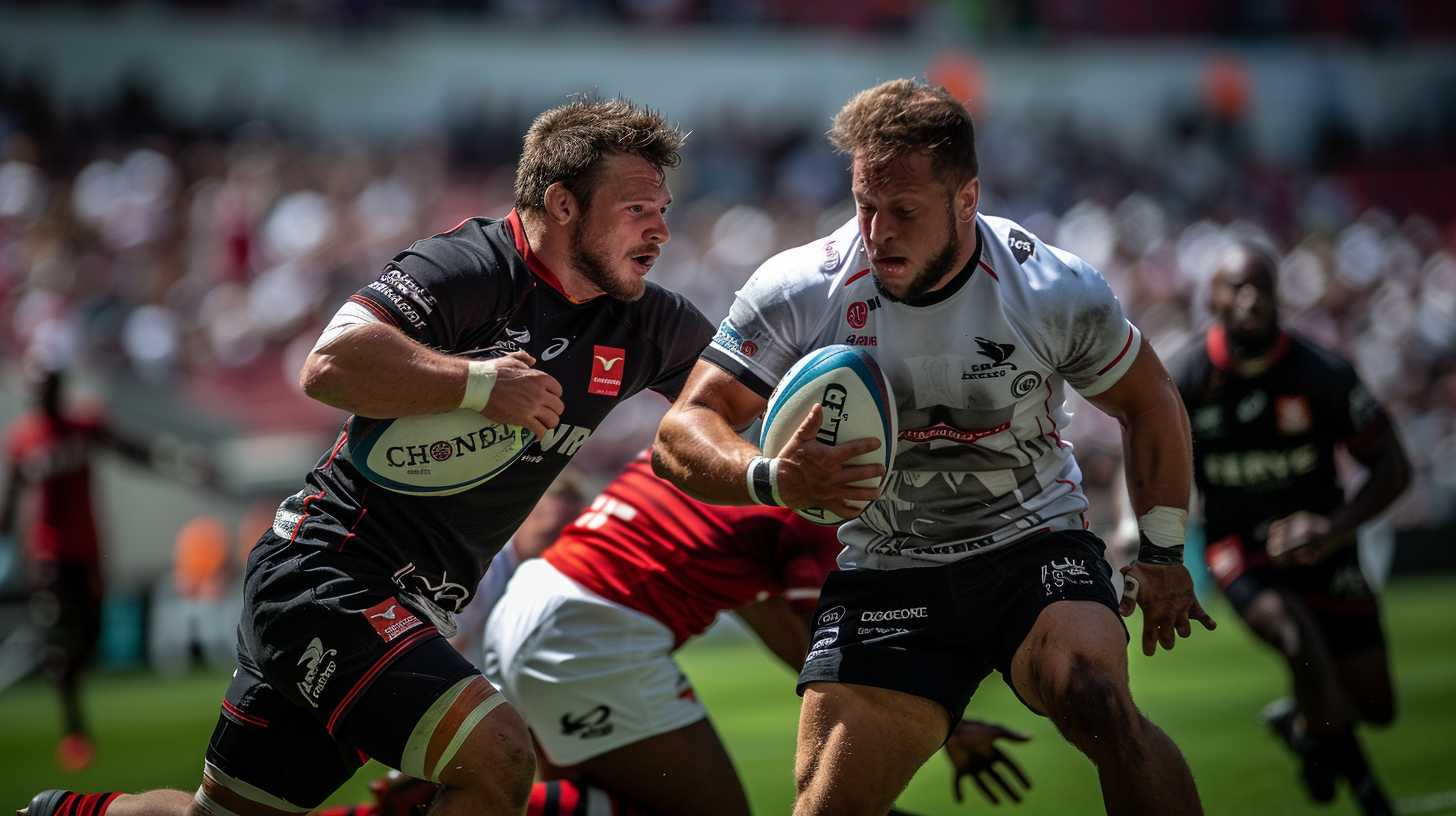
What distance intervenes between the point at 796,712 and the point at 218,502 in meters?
6.31

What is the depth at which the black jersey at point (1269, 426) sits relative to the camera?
7.33m

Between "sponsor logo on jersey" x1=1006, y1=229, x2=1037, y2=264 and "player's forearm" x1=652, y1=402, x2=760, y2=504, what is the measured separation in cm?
96

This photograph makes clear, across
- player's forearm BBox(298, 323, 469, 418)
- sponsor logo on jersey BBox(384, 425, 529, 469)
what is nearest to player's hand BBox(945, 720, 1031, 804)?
sponsor logo on jersey BBox(384, 425, 529, 469)

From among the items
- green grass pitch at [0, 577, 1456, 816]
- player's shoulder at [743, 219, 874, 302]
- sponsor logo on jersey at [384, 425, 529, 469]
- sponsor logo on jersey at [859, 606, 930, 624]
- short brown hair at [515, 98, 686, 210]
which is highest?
short brown hair at [515, 98, 686, 210]

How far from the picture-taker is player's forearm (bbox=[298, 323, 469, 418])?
4.28 meters

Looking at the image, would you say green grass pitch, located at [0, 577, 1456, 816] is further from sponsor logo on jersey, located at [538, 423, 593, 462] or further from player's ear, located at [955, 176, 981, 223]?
player's ear, located at [955, 176, 981, 223]

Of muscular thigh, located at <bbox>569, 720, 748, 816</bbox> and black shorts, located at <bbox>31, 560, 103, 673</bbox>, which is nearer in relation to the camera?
muscular thigh, located at <bbox>569, 720, 748, 816</bbox>

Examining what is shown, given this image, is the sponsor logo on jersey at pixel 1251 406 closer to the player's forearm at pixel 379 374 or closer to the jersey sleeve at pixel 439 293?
the jersey sleeve at pixel 439 293

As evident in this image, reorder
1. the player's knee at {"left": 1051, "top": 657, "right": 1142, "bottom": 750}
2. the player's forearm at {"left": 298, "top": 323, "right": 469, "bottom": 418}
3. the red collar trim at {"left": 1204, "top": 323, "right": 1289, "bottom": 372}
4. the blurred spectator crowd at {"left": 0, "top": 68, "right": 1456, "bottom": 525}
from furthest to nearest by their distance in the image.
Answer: the blurred spectator crowd at {"left": 0, "top": 68, "right": 1456, "bottom": 525} → the red collar trim at {"left": 1204, "top": 323, "right": 1289, "bottom": 372} → the player's forearm at {"left": 298, "top": 323, "right": 469, "bottom": 418} → the player's knee at {"left": 1051, "top": 657, "right": 1142, "bottom": 750}

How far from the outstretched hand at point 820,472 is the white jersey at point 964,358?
0.44 metres

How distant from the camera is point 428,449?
4508 mm

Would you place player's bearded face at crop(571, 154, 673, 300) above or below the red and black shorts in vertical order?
above

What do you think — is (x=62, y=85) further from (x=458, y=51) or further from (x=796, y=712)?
(x=796, y=712)

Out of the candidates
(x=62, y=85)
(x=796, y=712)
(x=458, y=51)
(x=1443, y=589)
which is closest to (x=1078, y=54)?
(x=458, y=51)
